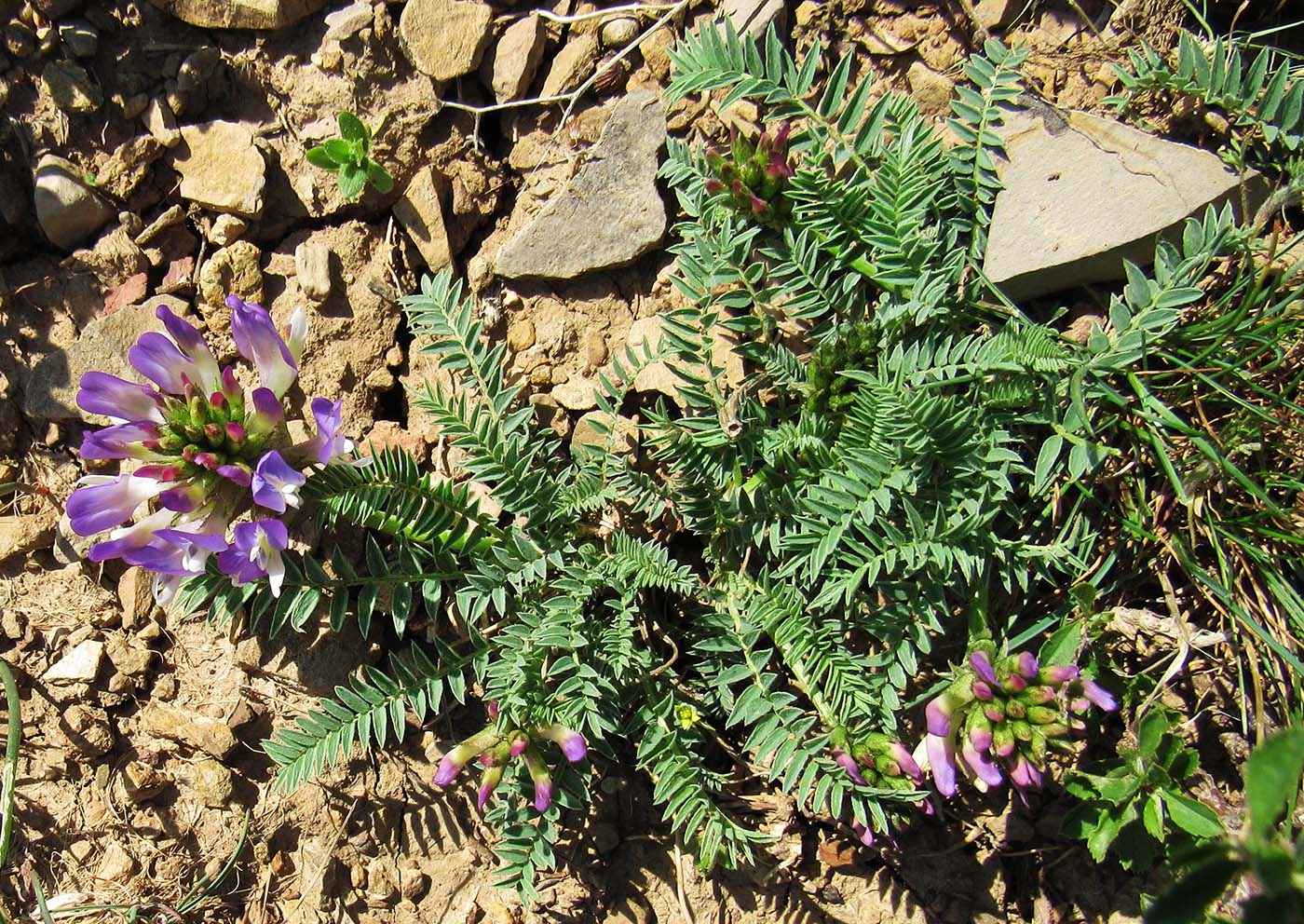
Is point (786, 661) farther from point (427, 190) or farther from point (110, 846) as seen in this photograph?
point (110, 846)

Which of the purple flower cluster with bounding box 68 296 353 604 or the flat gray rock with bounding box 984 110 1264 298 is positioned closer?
the purple flower cluster with bounding box 68 296 353 604

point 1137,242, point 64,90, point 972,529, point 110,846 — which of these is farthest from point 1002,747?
point 64,90

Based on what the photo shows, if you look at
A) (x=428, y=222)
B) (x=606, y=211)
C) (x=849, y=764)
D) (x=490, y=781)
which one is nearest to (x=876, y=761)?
(x=849, y=764)

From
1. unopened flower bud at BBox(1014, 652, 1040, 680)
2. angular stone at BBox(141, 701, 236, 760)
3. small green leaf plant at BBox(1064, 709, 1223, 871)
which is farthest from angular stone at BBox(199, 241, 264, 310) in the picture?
small green leaf plant at BBox(1064, 709, 1223, 871)

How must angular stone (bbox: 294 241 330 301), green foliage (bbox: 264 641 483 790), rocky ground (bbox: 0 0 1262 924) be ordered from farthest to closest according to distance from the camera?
1. angular stone (bbox: 294 241 330 301)
2. rocky ground (bbox: 0 0 1262 924)
3. green foliage (bbox: 264 641 483 790)

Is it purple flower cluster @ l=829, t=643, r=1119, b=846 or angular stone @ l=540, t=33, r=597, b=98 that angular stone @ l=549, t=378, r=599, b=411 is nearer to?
angular stone @ l=540, t=33, r=597, b=98

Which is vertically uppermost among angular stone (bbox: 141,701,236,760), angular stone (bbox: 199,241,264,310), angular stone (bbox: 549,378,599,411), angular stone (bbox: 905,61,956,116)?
angular stone (bbox: 905,61,956,116)

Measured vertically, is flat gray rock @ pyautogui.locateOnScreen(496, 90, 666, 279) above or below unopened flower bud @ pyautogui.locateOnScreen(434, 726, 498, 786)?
above

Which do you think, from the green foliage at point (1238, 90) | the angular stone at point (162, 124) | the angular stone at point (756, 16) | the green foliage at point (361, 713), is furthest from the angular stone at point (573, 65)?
the green foliage at point (361, 713)
